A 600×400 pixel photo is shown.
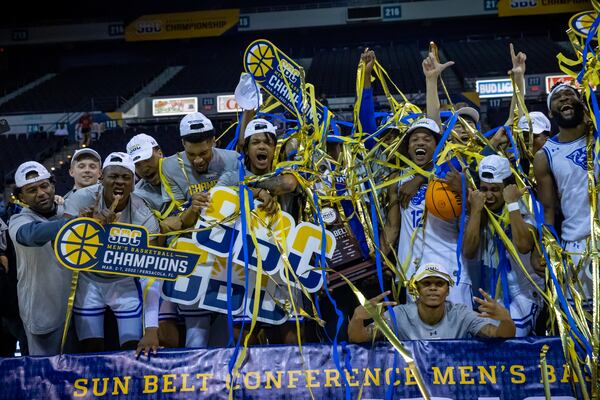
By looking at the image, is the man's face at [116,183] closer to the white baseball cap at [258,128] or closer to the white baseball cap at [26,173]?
the white baseball cap at [26,173]

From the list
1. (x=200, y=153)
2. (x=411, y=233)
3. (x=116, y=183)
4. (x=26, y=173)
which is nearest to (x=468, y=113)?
(x=411, y=233)

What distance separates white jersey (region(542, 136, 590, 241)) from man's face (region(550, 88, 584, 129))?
106 millimetres

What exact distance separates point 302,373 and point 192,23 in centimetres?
2027

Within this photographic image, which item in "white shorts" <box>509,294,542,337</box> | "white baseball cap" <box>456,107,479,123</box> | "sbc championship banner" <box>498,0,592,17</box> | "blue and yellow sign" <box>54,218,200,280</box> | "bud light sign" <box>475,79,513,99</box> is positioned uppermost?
"sbc championship banner" <box>498,0,592,17</box>

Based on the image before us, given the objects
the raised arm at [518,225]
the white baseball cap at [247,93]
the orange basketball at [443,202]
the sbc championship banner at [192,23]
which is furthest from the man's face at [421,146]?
the sbc championship banner at [192,23]

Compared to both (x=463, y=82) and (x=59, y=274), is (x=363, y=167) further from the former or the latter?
(x=463, y=82)

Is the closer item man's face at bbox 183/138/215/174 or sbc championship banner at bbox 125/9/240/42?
man's face at bbox 183/138/215/174

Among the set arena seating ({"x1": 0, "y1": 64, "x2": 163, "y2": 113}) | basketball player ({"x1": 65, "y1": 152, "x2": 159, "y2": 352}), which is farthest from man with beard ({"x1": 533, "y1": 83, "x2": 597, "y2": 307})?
arena seating ({"x1": 0, "y1": 64, "x2": 163, "y2": 113})

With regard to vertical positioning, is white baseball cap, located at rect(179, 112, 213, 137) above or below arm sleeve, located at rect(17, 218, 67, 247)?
above

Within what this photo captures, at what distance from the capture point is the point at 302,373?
10.8 ft

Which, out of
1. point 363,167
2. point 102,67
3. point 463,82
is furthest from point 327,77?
point 363,167

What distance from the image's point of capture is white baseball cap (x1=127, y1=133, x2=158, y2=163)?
412 cm

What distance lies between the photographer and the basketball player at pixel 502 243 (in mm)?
3576

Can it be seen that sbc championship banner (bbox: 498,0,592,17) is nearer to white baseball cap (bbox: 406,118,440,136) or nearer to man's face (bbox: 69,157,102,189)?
white baseball cap (bbox: 406,118,440,136)
